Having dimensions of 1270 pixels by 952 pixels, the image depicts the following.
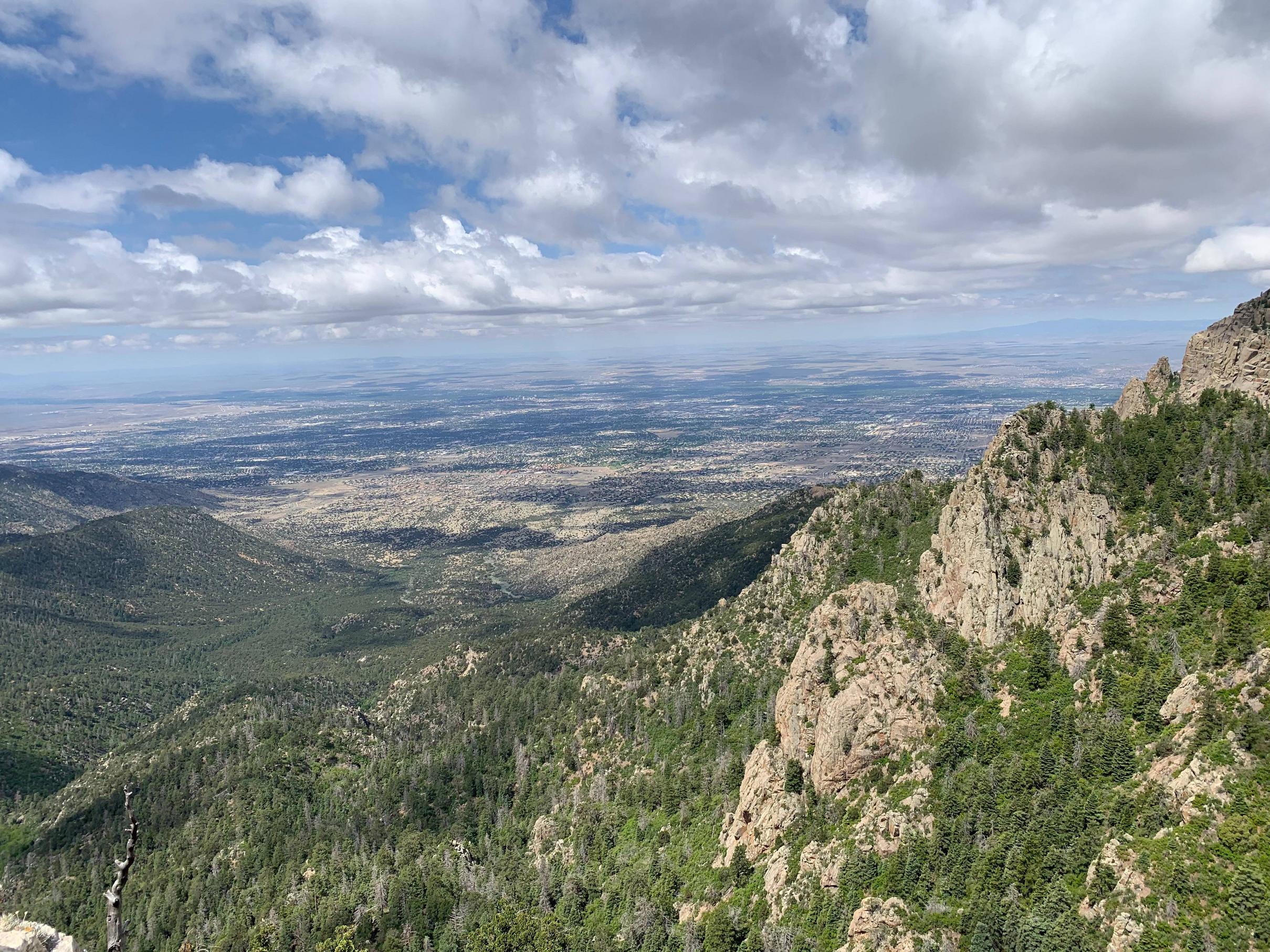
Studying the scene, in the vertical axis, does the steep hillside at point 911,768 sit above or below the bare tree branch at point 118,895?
below

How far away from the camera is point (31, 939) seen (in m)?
26.1

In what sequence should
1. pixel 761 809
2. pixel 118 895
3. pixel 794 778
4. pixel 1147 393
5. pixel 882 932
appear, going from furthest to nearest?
pixel 1147 393, pixel 761 809, pixel 794 778, pixel 882 932, pixel 118 895

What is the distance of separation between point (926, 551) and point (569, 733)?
98.1 metres

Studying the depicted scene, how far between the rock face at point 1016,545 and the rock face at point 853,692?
30.9ft

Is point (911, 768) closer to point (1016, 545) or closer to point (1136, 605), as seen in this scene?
point (1136, 605)

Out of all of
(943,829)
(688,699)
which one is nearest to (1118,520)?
(943,829)

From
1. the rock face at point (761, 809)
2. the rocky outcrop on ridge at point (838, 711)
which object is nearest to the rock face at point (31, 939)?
the rock face at point (761, 809)

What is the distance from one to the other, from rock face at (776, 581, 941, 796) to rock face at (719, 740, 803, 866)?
3.23 metres

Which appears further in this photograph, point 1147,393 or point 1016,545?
point 1147,393

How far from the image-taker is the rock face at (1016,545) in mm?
101375

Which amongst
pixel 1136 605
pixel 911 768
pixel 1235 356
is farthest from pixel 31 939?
pixel 1235 356

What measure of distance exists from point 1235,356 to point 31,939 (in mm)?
153373

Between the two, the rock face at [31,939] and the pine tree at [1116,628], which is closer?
the rock face at [31,939]

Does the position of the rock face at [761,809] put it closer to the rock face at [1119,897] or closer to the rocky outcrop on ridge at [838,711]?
the rocky outcrop on ridge at [838,711]
